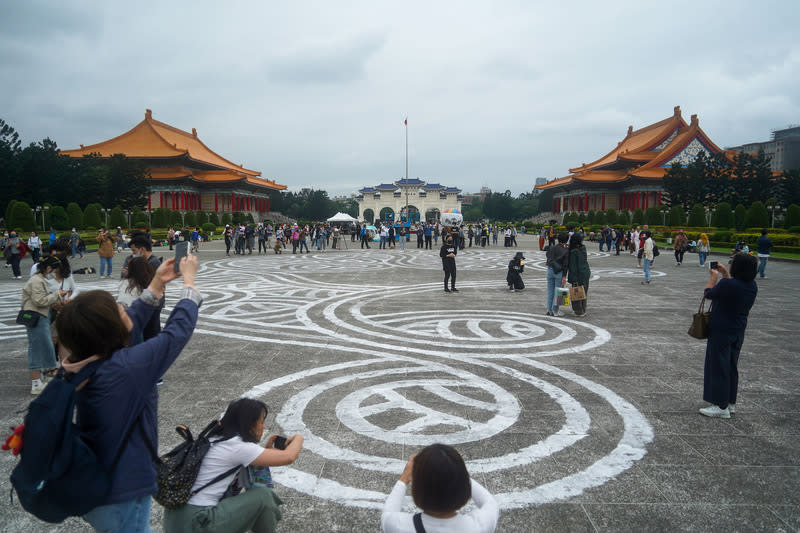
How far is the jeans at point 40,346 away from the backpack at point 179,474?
423 centimetres

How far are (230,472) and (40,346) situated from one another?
4416 millimetres

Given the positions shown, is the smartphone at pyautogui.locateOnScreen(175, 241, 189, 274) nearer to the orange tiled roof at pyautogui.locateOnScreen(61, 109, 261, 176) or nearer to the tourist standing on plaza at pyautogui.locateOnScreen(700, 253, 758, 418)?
the tourist standing on plaza at pyautogui.locateOnScreen(700, 253, 758, 418)

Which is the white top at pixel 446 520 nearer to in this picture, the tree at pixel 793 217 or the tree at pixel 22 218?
the tree at pixel 793 217

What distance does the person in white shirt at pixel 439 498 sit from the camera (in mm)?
1793

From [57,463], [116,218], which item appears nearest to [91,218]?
[116,218]

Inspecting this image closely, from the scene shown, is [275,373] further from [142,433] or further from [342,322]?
[142,433]

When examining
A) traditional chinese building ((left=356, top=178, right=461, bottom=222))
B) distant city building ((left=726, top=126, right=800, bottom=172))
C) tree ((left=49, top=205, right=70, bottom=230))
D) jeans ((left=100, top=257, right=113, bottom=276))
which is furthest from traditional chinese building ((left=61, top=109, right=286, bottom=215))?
distant city building ((left=726, top=126, right=800, bottom=172))

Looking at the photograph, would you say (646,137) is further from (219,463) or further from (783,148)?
(219,463)

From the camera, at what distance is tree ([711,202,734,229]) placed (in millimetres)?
30938

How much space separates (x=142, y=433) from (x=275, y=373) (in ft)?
13.2

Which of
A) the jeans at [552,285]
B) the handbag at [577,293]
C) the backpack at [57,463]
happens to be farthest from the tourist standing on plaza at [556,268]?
the backpack at [57,463]

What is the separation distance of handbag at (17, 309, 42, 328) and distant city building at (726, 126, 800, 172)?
244ft

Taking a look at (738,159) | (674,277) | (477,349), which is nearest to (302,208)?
(738,159)

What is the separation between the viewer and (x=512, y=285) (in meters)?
12.6
